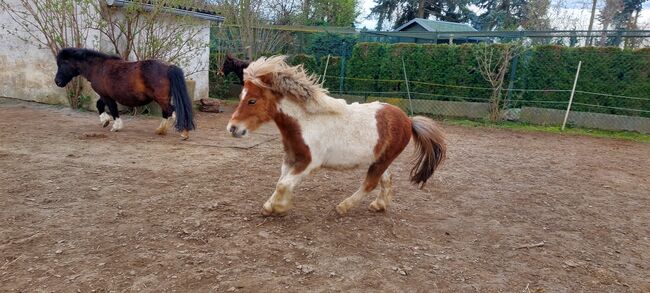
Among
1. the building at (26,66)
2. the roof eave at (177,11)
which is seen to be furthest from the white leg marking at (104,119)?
the building at (26,66)

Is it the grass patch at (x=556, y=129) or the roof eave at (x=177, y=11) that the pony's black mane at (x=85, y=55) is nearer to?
the roof eave at (x=177, y=11)

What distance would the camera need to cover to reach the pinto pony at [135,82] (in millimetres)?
7074

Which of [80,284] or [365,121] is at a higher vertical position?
[365,121]

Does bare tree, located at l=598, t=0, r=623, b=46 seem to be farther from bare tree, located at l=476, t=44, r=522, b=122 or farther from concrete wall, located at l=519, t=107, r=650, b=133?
bare tree, located at l=476, t=44, r=522, b=122

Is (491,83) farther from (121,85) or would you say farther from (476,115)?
(121,85)

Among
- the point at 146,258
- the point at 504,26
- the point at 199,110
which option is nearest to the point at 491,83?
the point at 199,110

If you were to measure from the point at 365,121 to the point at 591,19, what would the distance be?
26.5 m

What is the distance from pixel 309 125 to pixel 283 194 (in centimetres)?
61

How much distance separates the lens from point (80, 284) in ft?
8.45

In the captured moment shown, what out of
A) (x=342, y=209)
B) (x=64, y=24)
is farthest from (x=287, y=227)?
(x=64, y=24)

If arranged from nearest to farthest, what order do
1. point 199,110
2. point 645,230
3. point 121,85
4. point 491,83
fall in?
point 645,230 → point 121,85 → point 199,110 → point 491,83

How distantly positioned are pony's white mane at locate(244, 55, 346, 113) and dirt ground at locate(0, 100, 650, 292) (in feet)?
3.38

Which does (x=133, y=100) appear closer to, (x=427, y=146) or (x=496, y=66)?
(x=427, y=146)

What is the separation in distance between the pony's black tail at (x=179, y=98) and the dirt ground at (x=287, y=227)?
1.74 ft
